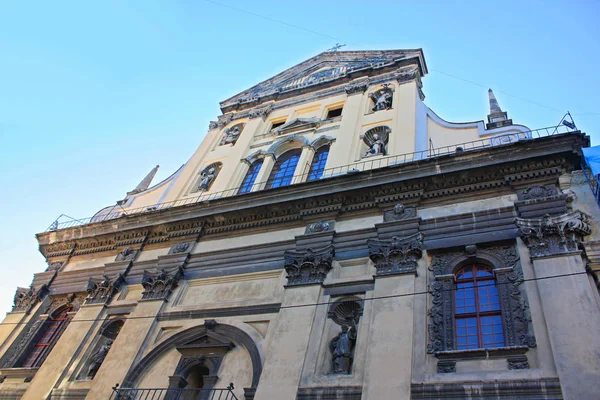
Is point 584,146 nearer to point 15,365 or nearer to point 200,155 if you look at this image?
point 200,155

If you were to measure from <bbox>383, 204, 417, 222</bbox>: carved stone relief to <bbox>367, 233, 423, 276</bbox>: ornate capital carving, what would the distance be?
85cm

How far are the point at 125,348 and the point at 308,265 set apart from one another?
5.50 metres

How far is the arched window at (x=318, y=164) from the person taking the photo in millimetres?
16484

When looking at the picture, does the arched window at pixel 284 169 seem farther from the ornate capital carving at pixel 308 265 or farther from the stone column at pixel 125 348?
the stone column at pixel 125 348

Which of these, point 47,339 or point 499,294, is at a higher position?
point 499,294

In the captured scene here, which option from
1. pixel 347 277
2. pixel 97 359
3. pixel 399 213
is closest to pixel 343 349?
pixel 347 277

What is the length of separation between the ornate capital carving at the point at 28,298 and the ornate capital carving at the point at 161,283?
506cm

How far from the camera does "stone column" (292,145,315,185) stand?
16.4 meters

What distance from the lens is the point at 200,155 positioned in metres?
20.6

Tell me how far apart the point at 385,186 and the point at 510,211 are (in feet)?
10.8

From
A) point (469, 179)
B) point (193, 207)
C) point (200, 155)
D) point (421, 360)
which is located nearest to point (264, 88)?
point (200, 155)

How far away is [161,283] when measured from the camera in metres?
14.2

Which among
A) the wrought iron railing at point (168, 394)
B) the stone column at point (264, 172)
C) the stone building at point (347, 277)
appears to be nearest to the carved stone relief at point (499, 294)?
the stone building at point (347, 277)

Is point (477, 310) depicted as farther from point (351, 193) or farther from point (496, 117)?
point (496, 117)
